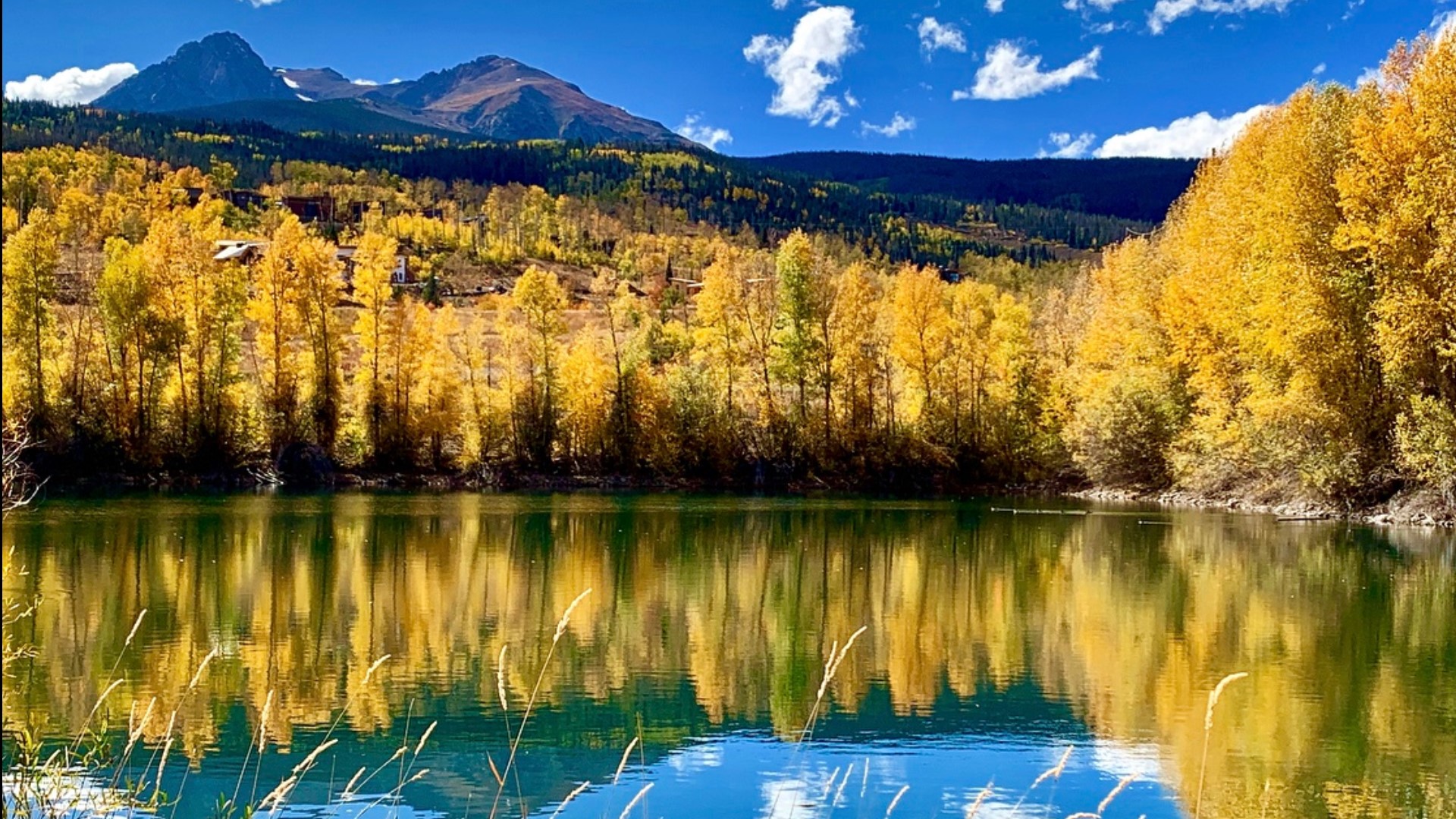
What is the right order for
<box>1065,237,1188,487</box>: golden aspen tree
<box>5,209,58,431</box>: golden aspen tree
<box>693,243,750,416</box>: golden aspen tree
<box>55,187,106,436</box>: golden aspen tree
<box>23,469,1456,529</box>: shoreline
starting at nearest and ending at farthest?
<box>23,469,1456,529</box>: shoreline
<box>5,209,58,431</box>: golden aspen tree
<box>1065,237,1188,487</box>: golden aspen tree
<box>55,187,106,436</box>: golden aspen tree
<box>693,243,750,416</box>: golden aspen tree

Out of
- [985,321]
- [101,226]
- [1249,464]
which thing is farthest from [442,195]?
[1249,464]

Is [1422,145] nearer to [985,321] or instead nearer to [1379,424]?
[1379,424]

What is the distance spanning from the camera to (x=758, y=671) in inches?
576

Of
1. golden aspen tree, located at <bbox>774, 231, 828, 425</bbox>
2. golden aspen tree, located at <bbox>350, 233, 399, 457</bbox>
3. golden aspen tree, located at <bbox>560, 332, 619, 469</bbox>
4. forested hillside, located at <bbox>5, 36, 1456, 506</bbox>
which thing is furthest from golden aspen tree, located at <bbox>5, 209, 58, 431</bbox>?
golden aspen tree, located at <bbox>774, 231, 828, 425</bbox>

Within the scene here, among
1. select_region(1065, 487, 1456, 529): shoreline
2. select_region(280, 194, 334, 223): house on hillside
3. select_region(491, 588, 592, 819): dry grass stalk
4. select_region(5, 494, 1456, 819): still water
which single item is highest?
select_region(280, 194, 334, 223): house on hillside

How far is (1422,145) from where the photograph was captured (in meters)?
31.5

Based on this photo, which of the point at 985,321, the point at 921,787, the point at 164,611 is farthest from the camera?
the point at 985,321

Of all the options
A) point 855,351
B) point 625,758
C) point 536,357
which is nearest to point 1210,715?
point 625,758

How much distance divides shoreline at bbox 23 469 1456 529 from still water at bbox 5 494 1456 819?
1265cm

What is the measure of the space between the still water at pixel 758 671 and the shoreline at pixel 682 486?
498 inches

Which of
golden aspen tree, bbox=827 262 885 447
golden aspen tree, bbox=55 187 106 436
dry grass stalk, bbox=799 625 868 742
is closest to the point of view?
dry grass stalk, bbox=799 625 868 742

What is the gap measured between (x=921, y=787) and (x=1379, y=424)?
29591 millimetres

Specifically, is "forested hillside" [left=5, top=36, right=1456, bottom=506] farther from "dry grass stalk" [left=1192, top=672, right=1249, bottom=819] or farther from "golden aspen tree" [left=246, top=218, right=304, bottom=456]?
"dry grass stalk" [left=1192, top=672, right=1249, bottom=819]

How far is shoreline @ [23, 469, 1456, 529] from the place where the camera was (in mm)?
40906
